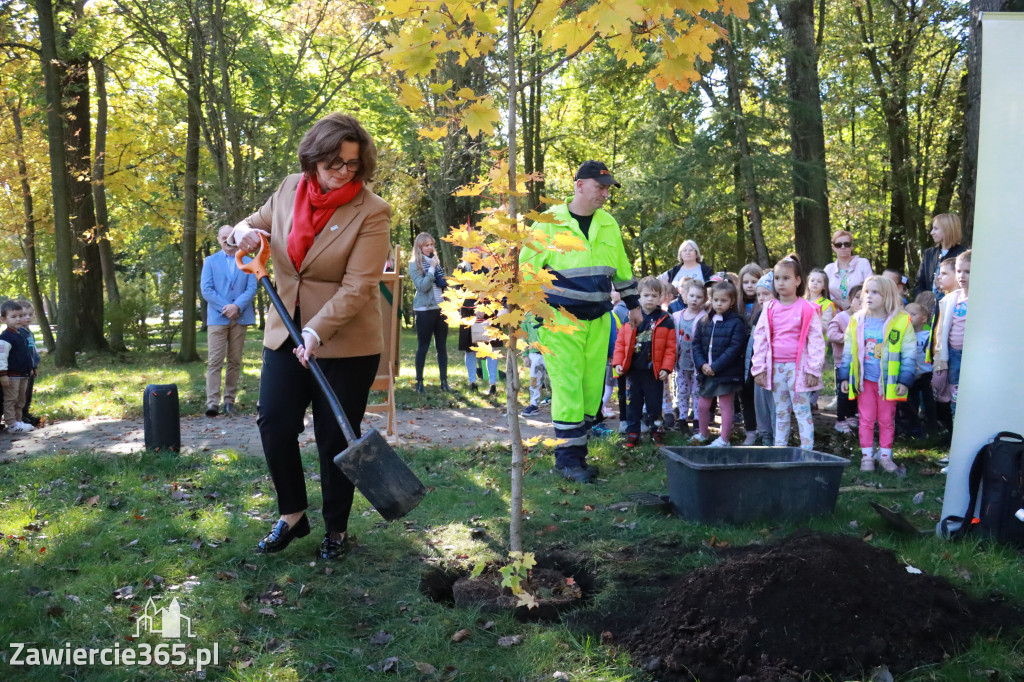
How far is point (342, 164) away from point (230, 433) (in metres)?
5.29

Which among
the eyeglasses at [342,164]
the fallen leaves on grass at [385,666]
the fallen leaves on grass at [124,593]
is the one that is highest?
the eyeglasses at [342,164]

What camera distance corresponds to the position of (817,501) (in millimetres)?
5008

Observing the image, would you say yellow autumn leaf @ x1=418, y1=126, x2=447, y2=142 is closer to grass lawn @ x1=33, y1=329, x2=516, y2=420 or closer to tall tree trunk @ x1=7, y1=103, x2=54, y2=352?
grass lawn @ x1=33, y1=329, x2=516, y2=420

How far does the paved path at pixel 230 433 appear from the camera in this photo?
7945 mm

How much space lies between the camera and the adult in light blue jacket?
31.6 ft

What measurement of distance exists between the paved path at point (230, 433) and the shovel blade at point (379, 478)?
12.4 ft

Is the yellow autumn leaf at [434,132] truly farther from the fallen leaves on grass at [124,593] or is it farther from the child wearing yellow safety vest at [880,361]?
the child wearing yellow safety vest at [880,361]

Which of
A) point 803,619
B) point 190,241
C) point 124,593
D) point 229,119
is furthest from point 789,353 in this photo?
point 190,241

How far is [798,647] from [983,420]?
2.25m

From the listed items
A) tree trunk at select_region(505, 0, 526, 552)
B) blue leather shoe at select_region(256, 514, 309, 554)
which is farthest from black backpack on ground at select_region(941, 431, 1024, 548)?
blue leather shoe at select_region(256, 514, 309, 554)

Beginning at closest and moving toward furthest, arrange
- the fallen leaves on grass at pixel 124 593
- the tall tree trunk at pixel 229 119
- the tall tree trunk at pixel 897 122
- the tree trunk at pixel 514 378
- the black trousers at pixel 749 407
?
1. the tree trunk at pixel 514 378
2. the fallen leaves on grass at pixel 124 593
3. the black trousers at pixel 749 407
4. the tall tree trunk at pixel 229 119
5. the tall tree trunk at pixel 897 122

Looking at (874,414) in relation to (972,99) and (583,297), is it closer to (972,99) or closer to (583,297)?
(583,297)

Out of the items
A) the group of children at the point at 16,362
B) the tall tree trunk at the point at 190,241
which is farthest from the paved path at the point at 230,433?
the tall tree trunk at the point at 190,241

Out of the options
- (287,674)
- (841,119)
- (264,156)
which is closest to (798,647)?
(287,674)
